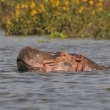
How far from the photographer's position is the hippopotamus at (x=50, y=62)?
8.81 meters

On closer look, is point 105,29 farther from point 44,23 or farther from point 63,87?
point 63,87

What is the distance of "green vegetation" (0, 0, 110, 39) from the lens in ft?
68.0

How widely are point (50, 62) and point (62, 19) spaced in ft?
42.9

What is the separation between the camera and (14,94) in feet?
23.1

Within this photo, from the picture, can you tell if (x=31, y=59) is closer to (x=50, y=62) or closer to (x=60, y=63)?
(x=50, y=62)

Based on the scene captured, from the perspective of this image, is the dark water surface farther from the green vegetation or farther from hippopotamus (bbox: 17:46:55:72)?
the green vegetation

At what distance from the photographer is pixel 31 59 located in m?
8.85

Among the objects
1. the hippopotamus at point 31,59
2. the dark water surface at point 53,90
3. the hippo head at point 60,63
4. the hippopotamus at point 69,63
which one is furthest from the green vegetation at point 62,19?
the hippopotamus at point 31,59

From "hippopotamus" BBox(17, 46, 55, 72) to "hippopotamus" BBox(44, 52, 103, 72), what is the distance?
11 centimetres

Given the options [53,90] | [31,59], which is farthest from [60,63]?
[53,90]

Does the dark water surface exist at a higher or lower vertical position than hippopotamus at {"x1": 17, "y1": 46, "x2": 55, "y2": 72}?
lower

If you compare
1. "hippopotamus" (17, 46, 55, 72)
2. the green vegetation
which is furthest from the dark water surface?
the green vegetation

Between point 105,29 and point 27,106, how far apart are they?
1418 centimetres

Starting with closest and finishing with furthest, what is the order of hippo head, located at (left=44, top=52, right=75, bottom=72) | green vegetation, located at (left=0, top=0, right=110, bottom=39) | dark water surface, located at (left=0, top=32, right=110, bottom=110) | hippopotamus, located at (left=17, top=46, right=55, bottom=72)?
dark water surface, located at (left=0, top=32, right=110, bottom=110) → hippopotamus, located at (left=17, top=46, right=55, bottom=72) → hippo head, located at (left=44, top=52, right=75, bottom=72) → green vegetation, located at (left=0, top=0, right=110, bottom=39)
